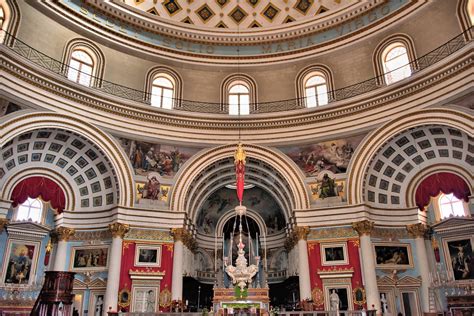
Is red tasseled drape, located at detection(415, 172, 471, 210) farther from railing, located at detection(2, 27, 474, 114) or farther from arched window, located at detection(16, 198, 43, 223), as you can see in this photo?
arched window, located at detection(16, 198, 43, 223)

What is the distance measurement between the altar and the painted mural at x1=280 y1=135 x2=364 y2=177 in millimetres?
7027

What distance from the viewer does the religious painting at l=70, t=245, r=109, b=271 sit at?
20.1 meters

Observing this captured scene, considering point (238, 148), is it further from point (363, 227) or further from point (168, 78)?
point (168, 78)

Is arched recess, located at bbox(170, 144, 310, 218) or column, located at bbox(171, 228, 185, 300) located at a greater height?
arched recess, located at bbox(170, 144, 310, 218)

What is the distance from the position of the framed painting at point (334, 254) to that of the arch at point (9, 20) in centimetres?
1753

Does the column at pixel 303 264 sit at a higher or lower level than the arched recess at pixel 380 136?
lower

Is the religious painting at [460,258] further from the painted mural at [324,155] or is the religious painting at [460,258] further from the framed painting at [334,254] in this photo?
the painted mural at [324,155]

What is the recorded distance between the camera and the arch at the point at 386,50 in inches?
797

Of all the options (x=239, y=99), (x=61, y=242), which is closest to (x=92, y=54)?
(x=239, y=99)

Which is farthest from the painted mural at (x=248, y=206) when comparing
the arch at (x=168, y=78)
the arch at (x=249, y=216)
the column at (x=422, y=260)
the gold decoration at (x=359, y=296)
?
the column at (x=422, y=260)

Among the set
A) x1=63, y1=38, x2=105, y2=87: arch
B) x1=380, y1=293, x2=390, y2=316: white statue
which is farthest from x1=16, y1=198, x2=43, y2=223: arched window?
x1=380, y1=293, x2=390, y2=316: white statue

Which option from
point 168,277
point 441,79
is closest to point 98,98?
point 168,277

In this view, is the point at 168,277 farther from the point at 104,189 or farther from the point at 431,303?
the point at 431,303

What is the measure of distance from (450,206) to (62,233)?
65.5 feet
